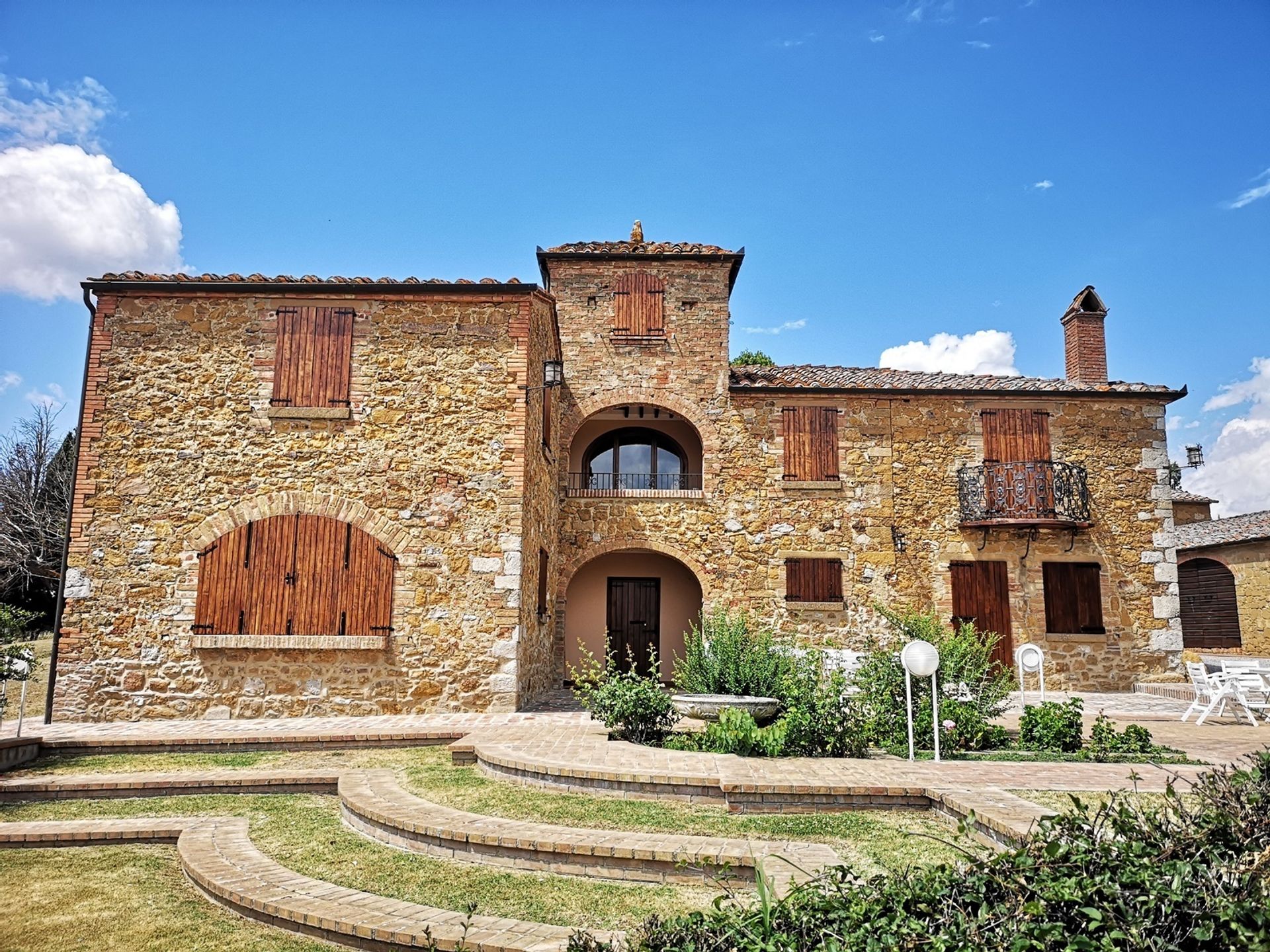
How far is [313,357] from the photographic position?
11.2m

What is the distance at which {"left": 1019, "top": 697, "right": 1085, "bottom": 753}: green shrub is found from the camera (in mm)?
7582

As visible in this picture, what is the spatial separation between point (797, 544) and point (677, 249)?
6093 mm

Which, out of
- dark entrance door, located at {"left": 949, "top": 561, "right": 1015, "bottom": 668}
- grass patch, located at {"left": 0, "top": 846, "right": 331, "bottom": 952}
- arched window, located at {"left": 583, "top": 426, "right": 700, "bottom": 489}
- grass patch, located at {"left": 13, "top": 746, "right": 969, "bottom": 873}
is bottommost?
grass patch, located at {"left": 0, "top": 846, "right": 331, "bottom": 952}

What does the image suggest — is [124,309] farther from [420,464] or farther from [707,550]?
[707,550]

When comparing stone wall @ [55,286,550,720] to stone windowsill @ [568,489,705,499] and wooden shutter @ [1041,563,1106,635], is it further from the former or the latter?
wooden shutter @ [1041,563,1106,635]

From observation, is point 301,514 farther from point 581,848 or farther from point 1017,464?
point 1017,464

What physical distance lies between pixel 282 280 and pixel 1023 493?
1286cm

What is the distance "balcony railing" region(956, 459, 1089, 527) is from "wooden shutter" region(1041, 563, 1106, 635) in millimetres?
880

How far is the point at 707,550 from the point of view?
593 inches

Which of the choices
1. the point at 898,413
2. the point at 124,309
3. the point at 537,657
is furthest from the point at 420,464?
the point at 898,413

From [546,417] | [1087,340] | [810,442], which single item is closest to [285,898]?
[546,417]

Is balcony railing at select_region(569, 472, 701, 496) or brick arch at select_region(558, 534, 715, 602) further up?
balcony railing at select_region(569, 472, 701, 496)

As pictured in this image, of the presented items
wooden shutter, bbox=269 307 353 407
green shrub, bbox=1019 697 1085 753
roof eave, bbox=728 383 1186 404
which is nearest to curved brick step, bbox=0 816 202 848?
wooden shutter, bbox=269 307 353 407

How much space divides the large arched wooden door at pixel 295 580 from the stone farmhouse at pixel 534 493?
0.03 metres
